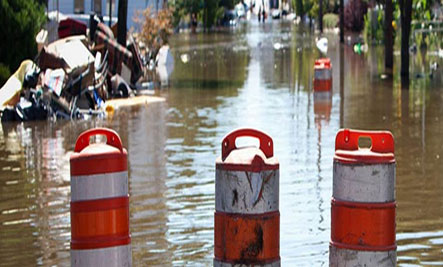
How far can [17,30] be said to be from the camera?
2217 cm

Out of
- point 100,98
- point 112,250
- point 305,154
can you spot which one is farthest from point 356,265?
point 100,98

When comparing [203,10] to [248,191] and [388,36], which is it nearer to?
[388,36]

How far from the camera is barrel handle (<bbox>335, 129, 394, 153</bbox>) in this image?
6852 mm

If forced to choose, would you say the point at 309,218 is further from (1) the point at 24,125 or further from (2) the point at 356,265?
(1) the point at 24,125

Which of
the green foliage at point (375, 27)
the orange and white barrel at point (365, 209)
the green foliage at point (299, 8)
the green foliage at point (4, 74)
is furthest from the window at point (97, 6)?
the orange and white barrel at point (365, 209)

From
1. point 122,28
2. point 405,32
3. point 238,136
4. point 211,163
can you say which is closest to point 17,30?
point 122,28

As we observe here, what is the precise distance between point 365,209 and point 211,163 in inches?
285

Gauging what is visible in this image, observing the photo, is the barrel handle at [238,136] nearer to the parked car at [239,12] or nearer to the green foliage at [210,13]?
the green foliage at [210,13]

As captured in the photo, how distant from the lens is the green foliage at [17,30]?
21.9 metres

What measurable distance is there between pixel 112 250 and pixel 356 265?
1.54 metres

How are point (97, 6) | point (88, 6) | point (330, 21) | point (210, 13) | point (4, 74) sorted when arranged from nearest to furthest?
point (4, 74)
point (88, 6)
point (97, 6)
point (330, 21)
point (210, 13)

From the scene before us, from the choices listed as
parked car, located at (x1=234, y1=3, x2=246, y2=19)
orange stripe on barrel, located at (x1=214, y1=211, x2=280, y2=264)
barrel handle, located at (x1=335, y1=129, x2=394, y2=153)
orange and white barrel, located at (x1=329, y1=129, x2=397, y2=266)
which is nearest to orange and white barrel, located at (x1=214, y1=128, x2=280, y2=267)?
orange stripe on barrel, located at (x1=214, y1=211, x2=280, y2=264)

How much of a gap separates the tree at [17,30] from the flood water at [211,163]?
3106 mm

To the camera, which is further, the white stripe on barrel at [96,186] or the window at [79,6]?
the window at [79,6]
